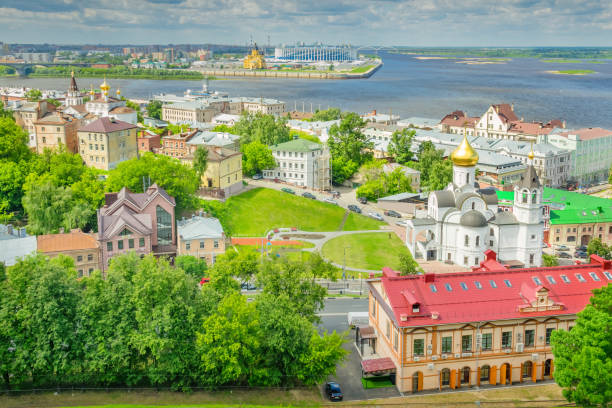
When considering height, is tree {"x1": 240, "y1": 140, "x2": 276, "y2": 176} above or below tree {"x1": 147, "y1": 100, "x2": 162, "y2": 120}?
below

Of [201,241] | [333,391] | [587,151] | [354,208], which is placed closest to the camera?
[333,391]

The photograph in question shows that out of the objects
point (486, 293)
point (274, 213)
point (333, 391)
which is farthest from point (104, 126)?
point (486, 293)

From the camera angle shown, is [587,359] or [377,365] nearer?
[587,359]

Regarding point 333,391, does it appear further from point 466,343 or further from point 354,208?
point 354,208

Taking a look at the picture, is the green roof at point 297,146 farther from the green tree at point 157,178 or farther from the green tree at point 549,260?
the green tree at point 549,260

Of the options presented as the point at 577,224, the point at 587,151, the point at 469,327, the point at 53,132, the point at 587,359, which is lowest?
the point at 577,224

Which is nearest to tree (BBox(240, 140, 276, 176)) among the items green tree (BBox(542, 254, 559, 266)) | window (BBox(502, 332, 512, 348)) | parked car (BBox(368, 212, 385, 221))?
parked car (BBox(368, 212, 385, 221))

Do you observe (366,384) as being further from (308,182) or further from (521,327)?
(308,182)

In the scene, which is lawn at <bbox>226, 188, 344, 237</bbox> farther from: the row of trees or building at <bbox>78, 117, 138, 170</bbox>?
the row of trees
